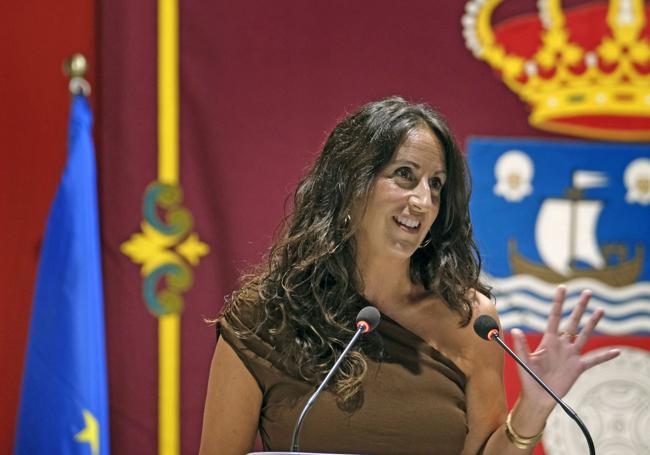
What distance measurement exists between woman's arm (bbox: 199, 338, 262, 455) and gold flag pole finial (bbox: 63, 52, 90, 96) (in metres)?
1.20

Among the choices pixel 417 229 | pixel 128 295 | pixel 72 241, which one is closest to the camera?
pixel 417 229

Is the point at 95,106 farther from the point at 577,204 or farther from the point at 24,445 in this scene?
the point at 577,204

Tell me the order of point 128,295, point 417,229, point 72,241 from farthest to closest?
point 128,295 → point 72,241 → point 417,229

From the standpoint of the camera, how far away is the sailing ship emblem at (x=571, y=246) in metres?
3.22

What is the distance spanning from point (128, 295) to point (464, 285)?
1.29m

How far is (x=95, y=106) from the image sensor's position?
10.3 ft

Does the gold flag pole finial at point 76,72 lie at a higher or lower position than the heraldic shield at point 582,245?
higher

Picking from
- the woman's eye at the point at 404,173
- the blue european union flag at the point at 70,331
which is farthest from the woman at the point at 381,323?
the blue european union flag at the point at 70,331

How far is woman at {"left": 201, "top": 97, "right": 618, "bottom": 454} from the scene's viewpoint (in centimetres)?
201

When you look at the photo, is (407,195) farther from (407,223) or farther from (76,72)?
(76,72)

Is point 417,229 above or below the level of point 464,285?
above

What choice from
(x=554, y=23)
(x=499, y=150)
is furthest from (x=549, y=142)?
(x=554, y=23)

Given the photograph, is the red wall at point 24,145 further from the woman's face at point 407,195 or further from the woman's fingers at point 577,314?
the woman's fingers at point 577,314

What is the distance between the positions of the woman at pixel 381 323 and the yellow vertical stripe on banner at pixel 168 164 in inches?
38.7
